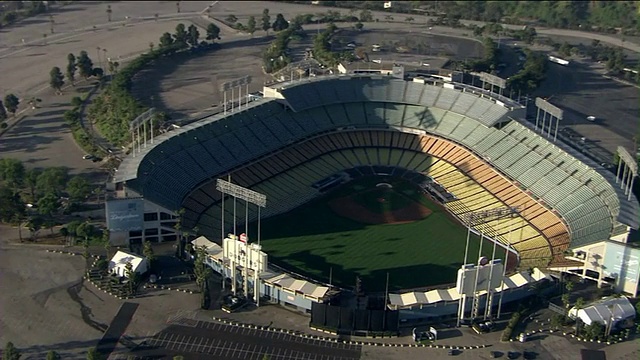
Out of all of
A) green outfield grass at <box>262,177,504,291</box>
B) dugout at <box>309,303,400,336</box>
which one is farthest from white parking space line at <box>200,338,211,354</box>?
green outfield grass at <box>262,177,504,291</box>

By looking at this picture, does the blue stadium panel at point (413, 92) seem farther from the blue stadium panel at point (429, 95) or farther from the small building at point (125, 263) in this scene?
the small building at point (125, 263)

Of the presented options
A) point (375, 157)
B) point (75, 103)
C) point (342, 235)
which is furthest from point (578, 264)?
point (75, 103)

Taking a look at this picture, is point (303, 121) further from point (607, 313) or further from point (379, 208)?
point (607, 313)

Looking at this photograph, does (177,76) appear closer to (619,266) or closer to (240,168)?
(240,168)

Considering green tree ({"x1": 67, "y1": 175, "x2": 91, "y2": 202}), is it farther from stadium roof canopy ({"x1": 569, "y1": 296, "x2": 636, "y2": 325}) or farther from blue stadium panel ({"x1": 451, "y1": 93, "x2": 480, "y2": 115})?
stadium roof canopy ({"x1": 569, "y1": 296, "x2": 636, "y2": 325})

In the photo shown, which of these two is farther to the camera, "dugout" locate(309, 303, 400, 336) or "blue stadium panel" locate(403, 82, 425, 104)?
"blue stadium panel" locate(403, 82, 425, 104)

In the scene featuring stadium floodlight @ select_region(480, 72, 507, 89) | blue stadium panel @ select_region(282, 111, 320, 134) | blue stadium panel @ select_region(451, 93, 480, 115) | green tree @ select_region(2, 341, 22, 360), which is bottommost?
green tree @ select_region(2, 341, 22, 360)
